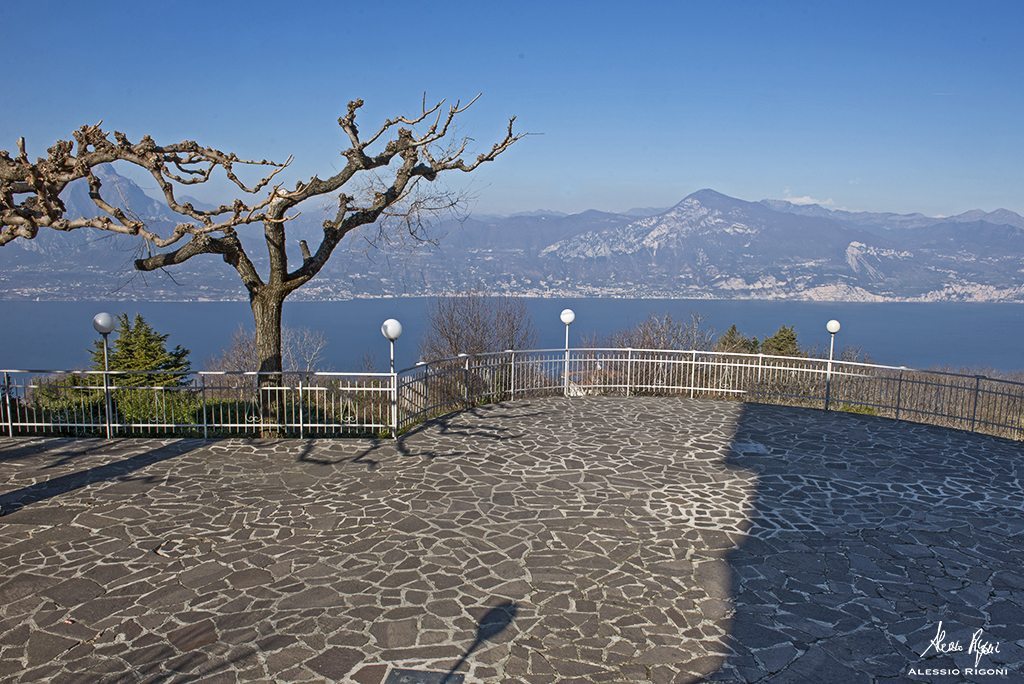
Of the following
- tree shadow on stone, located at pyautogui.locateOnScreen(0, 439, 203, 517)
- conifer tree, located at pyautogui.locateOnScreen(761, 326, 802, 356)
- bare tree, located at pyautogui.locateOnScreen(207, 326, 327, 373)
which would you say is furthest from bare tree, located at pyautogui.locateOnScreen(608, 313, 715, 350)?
tree shadow on stone, located at pyautogui.locateOnScreen(0, 439, 203, 517)

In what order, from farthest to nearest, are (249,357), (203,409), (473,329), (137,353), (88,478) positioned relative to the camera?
(249,357), (473,329), (137,353), (203,409), (88,478)

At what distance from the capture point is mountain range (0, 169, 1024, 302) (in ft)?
323

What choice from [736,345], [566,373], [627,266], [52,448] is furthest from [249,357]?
[627,266]

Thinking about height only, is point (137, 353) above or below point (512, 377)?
below

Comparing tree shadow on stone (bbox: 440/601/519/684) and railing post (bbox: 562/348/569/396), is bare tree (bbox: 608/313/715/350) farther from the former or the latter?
tree shadow on stone (bbox: 440/601/519/684)

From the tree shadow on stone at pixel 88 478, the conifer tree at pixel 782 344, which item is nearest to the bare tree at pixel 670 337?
the conifer tree at pixel 782 344

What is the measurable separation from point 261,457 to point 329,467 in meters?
1.25

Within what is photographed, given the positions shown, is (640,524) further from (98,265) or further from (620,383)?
(98,265)

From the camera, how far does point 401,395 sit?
34.8 ft

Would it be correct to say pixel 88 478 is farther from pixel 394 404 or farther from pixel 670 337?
pixel 670 337

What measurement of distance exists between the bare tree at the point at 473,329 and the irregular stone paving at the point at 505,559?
60.9ft

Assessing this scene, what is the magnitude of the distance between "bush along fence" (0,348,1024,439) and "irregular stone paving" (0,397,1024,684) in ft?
2.58

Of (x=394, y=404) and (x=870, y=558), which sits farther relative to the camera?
(x=394, y=404)

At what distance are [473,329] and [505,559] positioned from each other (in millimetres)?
22994
